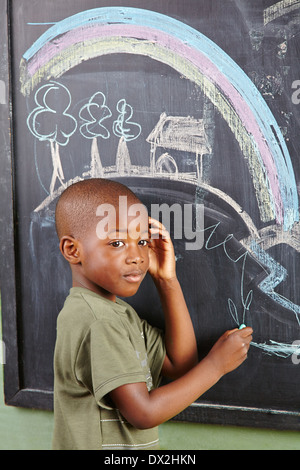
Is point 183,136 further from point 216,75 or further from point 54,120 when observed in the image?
point 54,120

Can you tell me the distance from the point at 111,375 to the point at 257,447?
0.55m

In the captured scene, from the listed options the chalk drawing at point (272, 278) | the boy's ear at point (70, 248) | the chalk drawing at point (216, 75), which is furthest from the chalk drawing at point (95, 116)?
the chalk drawing at point (272, 278)

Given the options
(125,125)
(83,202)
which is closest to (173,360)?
(83,202)

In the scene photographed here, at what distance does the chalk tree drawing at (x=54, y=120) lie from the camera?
1.39 m

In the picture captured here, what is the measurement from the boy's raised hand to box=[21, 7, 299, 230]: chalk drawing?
23 cm

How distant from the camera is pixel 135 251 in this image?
1.10 meters

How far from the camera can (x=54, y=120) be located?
140 cm

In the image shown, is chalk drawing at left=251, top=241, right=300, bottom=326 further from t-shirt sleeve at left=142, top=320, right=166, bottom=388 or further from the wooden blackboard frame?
the wooden blackboard frame

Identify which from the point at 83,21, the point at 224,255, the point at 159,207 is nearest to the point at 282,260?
the point at 224,255

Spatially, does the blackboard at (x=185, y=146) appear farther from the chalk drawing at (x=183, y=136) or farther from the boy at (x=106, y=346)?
the boy at (x=106, y=346)

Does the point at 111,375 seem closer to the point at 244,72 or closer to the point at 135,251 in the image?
the point at 135,251

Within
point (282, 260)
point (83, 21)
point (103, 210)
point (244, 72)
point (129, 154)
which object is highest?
point (83, 21)

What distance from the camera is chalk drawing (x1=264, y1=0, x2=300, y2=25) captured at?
1.21 meters

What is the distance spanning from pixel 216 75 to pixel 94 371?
0.72 meters
